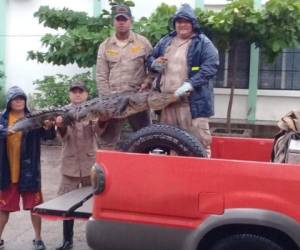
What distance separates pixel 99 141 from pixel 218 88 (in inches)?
235

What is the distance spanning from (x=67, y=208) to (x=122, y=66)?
1859 millimetres

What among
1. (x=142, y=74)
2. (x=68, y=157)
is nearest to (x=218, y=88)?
(x=142, y=74)

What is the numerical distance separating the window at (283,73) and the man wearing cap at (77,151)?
6.55 meters

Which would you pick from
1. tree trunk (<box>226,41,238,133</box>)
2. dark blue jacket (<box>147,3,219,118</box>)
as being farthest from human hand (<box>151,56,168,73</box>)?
tree trunk (<box>226,41,238,133</box>)

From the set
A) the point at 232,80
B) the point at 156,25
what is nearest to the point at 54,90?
the point at 156,25

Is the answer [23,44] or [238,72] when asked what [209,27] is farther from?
[23,44]

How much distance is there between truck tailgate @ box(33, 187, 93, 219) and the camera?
4293 millimetres

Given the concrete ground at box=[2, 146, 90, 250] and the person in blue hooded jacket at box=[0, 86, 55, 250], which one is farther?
the concrete ground at box=[2, 146, 90, 250]

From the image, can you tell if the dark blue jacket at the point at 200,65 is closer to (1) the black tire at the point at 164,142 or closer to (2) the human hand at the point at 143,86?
(2) the human hand at the point at 143,86

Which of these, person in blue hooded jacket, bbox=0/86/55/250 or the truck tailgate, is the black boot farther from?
the truck tailgate

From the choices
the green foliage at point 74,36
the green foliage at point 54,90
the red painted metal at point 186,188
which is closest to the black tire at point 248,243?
the red painted metal at point 186,188

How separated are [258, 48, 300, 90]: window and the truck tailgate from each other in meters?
7.23

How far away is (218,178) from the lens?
12.5 ft

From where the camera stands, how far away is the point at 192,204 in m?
3.84
